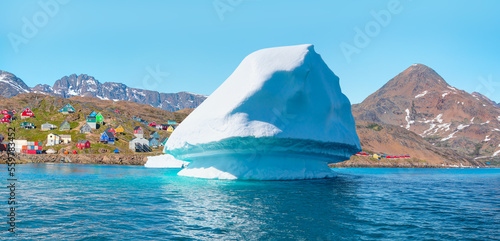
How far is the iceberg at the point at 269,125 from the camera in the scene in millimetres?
25484

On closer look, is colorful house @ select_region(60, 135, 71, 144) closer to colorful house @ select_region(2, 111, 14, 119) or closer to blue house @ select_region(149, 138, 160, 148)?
blue house @ select_region(149, 138, 160, 148)

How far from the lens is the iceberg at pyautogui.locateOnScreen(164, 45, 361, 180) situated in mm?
25484

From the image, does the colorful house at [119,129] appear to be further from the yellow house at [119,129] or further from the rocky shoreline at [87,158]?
the rocky shoreline at [87,158]

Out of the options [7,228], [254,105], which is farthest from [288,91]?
[7,228]

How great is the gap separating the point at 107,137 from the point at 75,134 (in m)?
11.6

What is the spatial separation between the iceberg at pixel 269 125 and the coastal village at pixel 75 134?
75.0 meters

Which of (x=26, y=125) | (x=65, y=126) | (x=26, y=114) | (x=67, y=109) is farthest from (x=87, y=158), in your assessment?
(x=26, y=114)

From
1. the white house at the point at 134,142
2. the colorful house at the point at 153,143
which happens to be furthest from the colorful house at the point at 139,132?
the white house at the point at 134,142

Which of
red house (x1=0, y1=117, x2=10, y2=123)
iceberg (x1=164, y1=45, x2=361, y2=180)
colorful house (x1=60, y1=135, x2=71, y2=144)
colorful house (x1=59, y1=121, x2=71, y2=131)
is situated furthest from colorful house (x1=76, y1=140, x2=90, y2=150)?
iceberg (x1=164, y1=45, x2=361, y2=180)

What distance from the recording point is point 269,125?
25297 mm

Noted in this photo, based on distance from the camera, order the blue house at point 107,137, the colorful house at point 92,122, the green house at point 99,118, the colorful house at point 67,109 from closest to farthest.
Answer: the blue house at point 107,137
the colorful house at point 92,122
the green house at point 99,118
the colorful house at point 67,109

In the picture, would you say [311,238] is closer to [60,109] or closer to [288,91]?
[288,91]

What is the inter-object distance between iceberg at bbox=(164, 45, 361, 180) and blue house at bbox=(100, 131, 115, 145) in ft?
264

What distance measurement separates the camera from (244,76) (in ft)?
94.5
